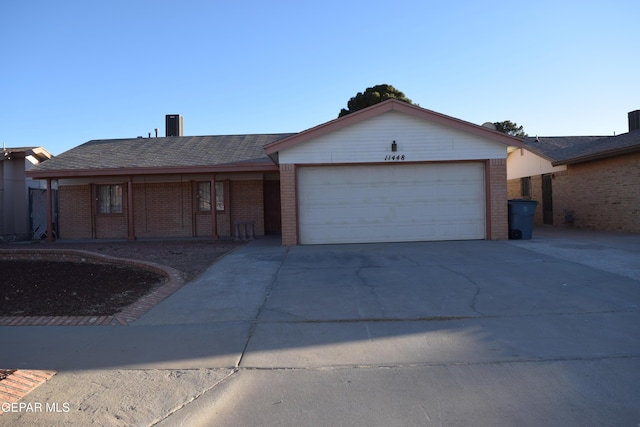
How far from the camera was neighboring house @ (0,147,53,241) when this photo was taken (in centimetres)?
1919

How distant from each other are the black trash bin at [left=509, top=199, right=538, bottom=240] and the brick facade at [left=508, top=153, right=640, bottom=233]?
5044mm

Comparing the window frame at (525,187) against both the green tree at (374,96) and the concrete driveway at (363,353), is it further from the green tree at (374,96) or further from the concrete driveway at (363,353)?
the concrete driveway at (363,353)

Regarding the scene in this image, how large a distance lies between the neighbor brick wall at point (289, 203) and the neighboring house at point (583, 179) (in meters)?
11.3

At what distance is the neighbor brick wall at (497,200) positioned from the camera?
1358cm

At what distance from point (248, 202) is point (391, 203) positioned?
6356 millimetres

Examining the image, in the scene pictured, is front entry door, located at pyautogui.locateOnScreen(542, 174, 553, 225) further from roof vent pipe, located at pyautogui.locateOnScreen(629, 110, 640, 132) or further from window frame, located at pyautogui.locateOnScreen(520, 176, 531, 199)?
roof vent pipe, located at pyautogui.locateOnScreen(629, 110, 640, 132)

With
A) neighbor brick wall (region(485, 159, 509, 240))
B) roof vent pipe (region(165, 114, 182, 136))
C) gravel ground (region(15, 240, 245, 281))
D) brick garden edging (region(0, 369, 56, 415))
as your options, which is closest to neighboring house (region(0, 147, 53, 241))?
roof vent pipe (region(165, 114, 182, 136))

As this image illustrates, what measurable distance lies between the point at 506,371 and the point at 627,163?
15330mm

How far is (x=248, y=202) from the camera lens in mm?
17875

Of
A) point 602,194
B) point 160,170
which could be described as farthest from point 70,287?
point 602,194

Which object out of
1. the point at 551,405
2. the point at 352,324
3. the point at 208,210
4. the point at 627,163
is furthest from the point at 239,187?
the point at 551,405

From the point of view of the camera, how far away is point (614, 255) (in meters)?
10.3

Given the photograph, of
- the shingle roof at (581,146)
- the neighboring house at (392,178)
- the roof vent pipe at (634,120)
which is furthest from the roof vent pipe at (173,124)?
the roof vent pipe at (634,120)

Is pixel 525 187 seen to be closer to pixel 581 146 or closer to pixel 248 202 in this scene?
pixel 581 146
